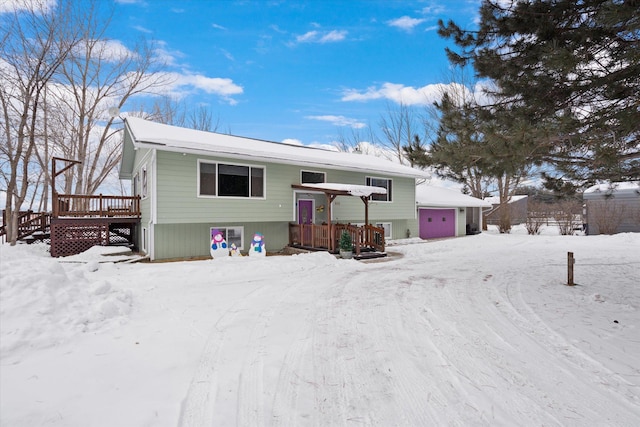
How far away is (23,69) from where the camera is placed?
1348 centimetres

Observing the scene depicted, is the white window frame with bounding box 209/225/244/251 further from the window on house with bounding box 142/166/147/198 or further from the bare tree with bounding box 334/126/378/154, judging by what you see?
the bare tree with bounding box 334/126/378/154

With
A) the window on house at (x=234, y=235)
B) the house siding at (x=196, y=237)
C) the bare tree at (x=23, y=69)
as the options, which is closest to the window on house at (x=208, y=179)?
the house siding at (x=196, y=237)

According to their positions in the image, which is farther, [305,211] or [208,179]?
[305,211]

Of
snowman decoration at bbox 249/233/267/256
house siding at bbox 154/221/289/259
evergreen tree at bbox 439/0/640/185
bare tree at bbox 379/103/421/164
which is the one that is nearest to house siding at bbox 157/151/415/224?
house siding at bbox 154/221/289/259

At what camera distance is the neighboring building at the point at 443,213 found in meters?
18.9

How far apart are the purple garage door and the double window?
36.1 feet

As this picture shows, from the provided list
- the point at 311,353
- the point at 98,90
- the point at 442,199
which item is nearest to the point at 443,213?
the point at 442,199

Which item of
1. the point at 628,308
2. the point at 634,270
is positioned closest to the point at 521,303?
the point at 628,308

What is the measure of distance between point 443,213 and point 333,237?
1189 cm

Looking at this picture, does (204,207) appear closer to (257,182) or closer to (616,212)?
(257,182)

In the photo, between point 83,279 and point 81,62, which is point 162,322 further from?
point 81,62

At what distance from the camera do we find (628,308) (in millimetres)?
5250

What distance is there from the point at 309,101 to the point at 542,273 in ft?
59.6

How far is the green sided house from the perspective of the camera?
10016 mm
